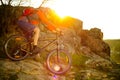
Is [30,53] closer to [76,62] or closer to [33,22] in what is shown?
[33,22]

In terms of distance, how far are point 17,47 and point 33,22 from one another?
1364 millimetres

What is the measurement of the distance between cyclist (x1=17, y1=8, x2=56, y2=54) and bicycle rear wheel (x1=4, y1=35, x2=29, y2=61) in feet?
1.37

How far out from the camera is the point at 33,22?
11367 millimetres

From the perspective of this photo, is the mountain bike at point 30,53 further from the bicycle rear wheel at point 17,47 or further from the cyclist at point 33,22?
the cyclist at point 33,22

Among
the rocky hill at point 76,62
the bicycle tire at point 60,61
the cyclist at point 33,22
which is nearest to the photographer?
the rocky hill at point 76,62

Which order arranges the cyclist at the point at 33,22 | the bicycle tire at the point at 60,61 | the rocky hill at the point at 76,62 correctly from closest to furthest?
1. the rocky hill at the point at 76,62
2. the cyclist at the point at 33,22
3. the bicycle tire at the point at 60,61

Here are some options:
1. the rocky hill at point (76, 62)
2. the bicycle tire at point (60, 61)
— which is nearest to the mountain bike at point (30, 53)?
the bicycle tire at point (60, 61)

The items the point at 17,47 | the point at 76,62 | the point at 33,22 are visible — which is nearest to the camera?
the point at 17,47

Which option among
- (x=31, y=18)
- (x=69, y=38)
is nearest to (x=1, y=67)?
(x=31, y=18)

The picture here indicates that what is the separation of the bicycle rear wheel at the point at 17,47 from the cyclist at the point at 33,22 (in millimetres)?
417

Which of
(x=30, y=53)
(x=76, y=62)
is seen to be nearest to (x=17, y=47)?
(x=30, y=53)

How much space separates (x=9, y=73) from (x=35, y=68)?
4.70 feet

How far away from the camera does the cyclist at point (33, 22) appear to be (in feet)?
35.1

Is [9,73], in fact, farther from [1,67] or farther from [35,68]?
[35,68]
